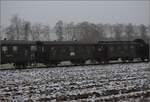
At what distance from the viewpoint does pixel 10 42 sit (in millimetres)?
34188

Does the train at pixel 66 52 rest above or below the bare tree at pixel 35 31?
below

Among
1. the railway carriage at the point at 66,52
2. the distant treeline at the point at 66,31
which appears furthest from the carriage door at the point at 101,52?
the distant treeline at the point at 66,31

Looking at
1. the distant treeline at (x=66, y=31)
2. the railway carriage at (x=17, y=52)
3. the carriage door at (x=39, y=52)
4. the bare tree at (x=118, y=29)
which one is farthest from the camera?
the bare tree at (x=118, y=29)

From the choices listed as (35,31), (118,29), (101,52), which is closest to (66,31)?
(35,31)

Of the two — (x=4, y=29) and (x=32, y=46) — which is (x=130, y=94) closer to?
(x=32, y=46)

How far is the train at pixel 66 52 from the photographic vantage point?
1341 inches

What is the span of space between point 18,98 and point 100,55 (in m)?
Result: 30.0

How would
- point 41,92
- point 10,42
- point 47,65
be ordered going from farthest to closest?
point 47,65 → point 10,42 → point 41,92

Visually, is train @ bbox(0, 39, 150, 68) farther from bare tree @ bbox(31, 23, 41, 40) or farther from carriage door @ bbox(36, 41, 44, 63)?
bare tree @ bbox(31, 23, 41, 40)

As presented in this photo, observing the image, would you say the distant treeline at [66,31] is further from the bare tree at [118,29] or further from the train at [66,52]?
the train at [66,52]

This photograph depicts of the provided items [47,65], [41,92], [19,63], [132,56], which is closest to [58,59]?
[47,65]

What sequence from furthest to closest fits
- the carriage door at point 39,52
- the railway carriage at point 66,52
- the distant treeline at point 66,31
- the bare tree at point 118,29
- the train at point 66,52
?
the bare tree at point 118,29 < the distant treeline at point 66,31 < the railway carriage at point 66,52 < the carriage door at point 39,52 < the train at point 66,52

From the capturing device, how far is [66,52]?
38.0m

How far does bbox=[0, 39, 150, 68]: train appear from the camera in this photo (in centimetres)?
3406
